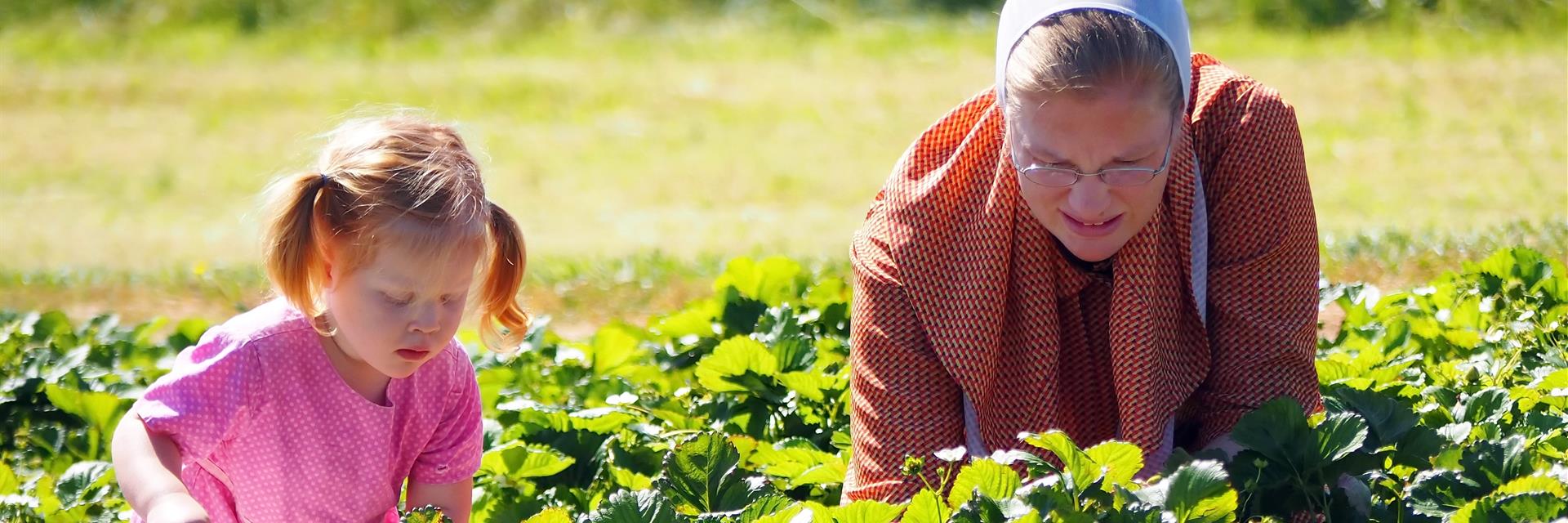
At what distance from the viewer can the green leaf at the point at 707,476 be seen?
1.99 metres

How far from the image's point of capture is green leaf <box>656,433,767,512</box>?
1.99 metres

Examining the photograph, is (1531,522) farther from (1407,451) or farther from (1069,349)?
(1069,349)

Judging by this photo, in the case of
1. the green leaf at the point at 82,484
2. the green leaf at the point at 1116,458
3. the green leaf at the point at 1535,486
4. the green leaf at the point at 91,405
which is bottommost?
the green leaf at the point at 91,405

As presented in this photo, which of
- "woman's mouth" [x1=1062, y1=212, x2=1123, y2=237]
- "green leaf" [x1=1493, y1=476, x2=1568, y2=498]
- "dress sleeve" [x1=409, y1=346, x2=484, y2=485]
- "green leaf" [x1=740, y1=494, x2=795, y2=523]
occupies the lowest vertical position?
"dress sleeve" [x1=409, y1=346, x2=484, y2=485]

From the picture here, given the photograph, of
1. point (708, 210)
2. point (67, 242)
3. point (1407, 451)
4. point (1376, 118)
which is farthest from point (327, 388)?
point (1376, 118)

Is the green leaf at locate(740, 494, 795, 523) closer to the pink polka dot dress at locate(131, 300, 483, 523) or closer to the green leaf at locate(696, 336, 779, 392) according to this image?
the pink polka dot dress at locate(131, 300, 483, 523)

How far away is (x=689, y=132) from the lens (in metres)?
10.1

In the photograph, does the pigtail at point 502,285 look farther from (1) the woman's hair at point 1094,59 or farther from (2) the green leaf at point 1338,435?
(2) the green leaf at point 1338,435

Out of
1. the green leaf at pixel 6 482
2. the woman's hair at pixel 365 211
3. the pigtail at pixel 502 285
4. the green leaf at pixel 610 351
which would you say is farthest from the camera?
the green leaf at pixel 610 351

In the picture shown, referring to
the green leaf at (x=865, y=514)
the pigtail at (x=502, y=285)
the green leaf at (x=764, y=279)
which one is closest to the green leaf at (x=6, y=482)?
the pigtail at (x=502, y=285)

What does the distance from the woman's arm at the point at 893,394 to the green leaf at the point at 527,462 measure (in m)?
0.49

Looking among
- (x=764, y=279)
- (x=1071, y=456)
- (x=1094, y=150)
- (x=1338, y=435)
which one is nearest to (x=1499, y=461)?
(x=1338, y=435)

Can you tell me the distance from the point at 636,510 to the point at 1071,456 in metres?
0.46

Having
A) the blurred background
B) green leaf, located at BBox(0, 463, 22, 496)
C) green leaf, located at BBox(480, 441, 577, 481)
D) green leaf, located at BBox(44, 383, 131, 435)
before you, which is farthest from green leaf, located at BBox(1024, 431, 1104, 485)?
the blurred background
